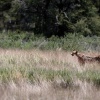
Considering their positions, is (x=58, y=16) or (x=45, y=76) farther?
(x=58, y=16)

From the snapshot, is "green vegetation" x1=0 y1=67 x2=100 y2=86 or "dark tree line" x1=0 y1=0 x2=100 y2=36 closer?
"green vegetation" x1=0 y1=67 x2=100 y2=86

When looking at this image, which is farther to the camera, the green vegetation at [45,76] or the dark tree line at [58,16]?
the dark tree line at [58,16]

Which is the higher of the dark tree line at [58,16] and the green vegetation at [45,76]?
the green vegetation at [45,76]

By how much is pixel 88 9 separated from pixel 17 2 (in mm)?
5418

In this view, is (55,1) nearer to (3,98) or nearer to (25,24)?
(25,24)

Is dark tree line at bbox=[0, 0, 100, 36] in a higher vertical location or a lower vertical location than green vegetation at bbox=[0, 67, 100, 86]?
lower

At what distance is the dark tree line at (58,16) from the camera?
25000mm

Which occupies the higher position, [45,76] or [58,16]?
[45,76]

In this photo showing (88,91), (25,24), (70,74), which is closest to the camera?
(88,91)

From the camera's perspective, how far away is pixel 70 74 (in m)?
8.09

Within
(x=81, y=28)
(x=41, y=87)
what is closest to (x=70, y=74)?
(x=41, y=87)

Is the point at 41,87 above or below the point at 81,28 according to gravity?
above

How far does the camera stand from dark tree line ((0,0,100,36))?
25000mm

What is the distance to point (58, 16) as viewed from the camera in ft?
81.5
